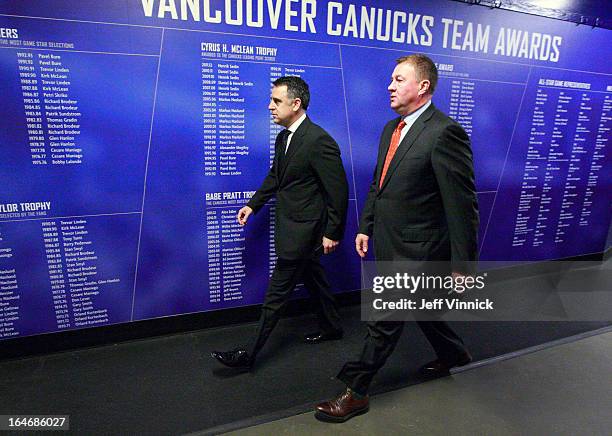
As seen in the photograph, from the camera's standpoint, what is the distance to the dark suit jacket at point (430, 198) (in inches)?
67.3

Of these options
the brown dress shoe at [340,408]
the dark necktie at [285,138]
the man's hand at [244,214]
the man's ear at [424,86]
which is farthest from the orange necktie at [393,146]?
the brown dress shoe at [340,408]

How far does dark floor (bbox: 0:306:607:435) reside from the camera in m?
1.96

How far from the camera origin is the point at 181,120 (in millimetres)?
2441

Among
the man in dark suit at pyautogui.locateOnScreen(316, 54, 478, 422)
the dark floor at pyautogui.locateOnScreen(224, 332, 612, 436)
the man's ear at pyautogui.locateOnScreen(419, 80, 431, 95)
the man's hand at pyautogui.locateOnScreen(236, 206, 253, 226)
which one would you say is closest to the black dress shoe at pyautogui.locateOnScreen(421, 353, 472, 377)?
the dark floor at pyautogui.locateOnScreen(224, 332, 612, 436)

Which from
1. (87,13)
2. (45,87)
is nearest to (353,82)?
(87,13)

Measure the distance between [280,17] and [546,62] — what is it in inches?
92.8

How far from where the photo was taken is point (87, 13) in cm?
215

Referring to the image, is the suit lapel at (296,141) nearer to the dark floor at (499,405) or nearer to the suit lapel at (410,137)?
the suit lapel at (410,137)

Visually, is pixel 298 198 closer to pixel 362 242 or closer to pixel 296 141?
pixel 296 141

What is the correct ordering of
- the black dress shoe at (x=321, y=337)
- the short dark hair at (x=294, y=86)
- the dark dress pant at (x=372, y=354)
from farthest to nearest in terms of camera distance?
the black dress shoe at (x=321, y=337), the short dark hair at (x=294, y=86), the dark dress pant at (x=372, y=354)

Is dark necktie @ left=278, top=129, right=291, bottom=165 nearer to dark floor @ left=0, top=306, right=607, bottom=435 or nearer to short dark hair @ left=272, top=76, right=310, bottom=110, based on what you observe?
short dark hair @ left=272, top=76, right=310, bottom=110

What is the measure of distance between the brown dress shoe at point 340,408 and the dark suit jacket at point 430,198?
0.71 metres

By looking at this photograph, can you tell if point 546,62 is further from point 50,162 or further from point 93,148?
point 50,162

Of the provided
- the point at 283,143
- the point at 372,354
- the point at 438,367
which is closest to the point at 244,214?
the point at 283,143
